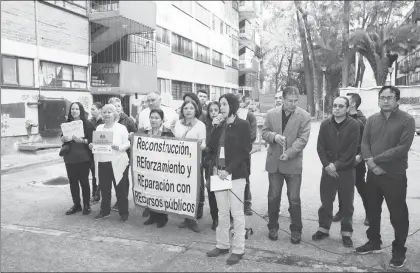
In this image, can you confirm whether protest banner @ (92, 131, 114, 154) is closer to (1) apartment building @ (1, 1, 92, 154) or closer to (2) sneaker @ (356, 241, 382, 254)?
(2) sneaker @ (356, 241, 382, 254)

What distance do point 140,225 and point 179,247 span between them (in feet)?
3.54

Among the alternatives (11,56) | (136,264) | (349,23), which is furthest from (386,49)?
(136,264)

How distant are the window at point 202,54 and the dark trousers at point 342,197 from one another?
84.6 feet

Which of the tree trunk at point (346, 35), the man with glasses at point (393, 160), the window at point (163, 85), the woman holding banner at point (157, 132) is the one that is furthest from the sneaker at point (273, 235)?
the tree trunk at point (346, 35)

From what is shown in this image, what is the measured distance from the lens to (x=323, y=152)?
456 centimetres

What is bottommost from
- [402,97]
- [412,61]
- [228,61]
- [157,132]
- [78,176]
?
[78,176]

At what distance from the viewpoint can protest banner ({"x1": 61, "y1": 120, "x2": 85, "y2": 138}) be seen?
5605 millimetres

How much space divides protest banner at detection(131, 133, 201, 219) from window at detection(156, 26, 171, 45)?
59.9 ft

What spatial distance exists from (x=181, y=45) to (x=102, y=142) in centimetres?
2201

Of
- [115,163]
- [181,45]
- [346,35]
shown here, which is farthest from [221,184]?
[346,35]

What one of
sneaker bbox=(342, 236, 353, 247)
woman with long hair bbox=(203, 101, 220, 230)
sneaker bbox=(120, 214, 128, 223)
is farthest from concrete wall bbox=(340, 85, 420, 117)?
sneaker bbox=(120, 214, 128, 223)

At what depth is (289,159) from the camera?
455cm

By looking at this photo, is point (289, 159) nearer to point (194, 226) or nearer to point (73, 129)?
point (194, 226)

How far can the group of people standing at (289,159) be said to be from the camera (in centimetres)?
388
